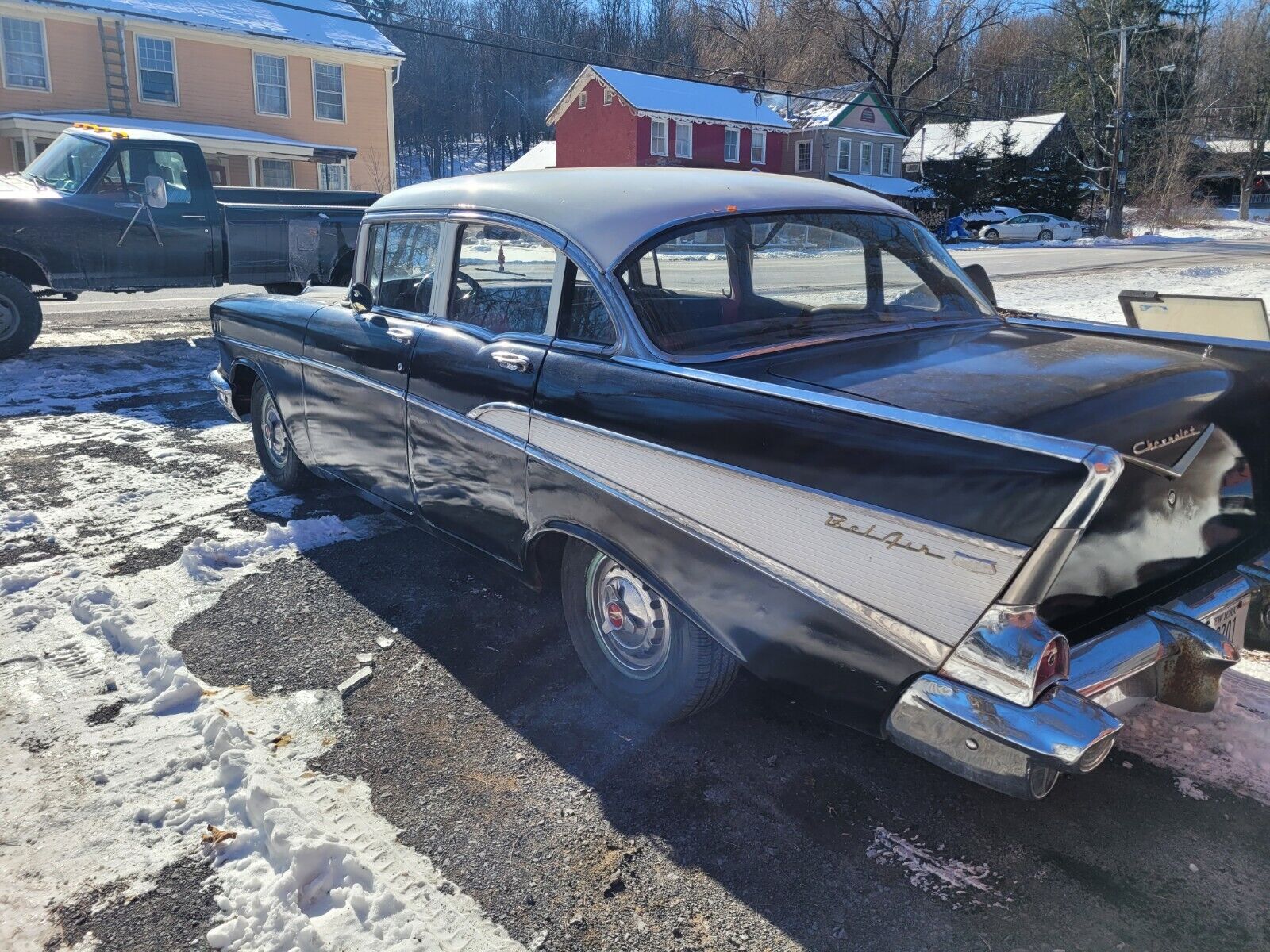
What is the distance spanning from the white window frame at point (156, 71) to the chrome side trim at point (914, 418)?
27.5m

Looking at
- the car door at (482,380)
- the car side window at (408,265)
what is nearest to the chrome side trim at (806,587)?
the car door at (482,380)

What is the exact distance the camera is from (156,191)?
33.9 feet

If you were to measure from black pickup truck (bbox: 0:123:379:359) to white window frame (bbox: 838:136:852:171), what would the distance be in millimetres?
38099

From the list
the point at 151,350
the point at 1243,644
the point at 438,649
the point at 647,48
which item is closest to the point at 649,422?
the point at 438,649

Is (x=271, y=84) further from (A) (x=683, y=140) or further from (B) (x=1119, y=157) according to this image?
(B) (x=1119, y=157)

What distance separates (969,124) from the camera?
5466cm

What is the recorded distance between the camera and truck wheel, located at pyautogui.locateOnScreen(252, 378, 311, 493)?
536cm

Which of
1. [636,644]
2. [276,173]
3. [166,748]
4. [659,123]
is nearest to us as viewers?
[166,748]

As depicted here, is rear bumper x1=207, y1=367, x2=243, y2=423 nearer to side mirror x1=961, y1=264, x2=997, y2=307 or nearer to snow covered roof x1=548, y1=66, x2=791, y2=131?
side mirror x1=961, y1=264, x2=997, y2=307

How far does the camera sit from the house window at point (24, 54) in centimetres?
2319

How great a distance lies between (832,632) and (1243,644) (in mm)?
1539

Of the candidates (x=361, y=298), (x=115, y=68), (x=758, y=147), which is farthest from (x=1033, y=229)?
(x=361, y=298)

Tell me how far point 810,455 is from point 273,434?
3975 millimetres

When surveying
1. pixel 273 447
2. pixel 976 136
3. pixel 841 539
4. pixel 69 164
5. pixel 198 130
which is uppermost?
pixel 976 136
